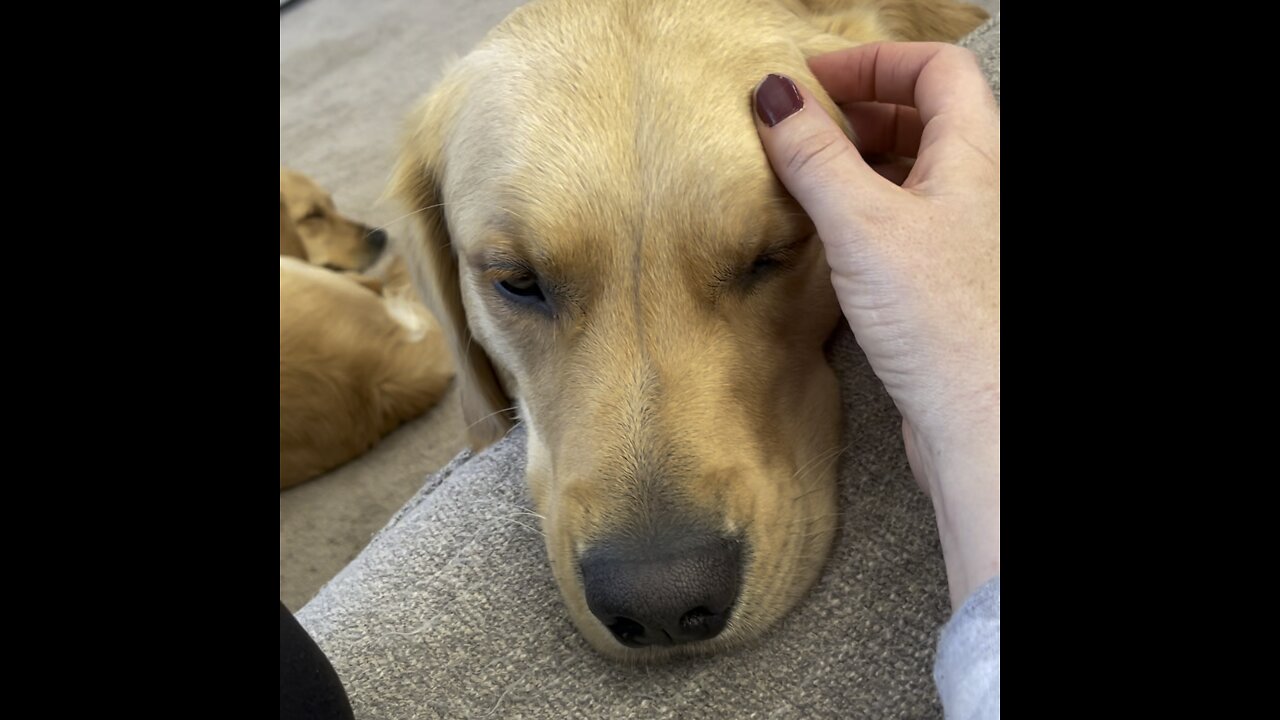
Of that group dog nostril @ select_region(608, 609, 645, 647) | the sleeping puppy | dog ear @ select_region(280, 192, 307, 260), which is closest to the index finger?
dog nostril @ select_region(608, 609, 645, 647)

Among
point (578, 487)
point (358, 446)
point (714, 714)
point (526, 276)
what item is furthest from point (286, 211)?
point (714, 714)

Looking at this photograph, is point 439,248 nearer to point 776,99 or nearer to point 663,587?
point 776,99

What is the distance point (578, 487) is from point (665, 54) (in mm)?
791

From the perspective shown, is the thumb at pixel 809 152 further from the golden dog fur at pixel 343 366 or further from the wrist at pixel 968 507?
the golden dog fur at pixel 343 366

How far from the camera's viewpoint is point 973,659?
1108 mm

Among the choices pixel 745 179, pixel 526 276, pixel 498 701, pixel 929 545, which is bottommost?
pixel 498 701

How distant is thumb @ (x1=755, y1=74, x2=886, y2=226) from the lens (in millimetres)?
1401

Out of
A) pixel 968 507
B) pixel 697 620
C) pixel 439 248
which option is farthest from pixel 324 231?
pixel 968 507

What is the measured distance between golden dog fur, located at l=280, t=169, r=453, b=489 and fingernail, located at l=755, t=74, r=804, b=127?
263 cm

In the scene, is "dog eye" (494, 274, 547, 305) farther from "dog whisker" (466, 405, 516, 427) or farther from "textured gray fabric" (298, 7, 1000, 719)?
"dog whisker" (466, 405, 516, 427)

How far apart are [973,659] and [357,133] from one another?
5613 mm

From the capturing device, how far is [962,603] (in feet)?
3.92

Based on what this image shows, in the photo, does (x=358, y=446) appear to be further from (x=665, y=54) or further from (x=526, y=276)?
(x=665, y=54)
